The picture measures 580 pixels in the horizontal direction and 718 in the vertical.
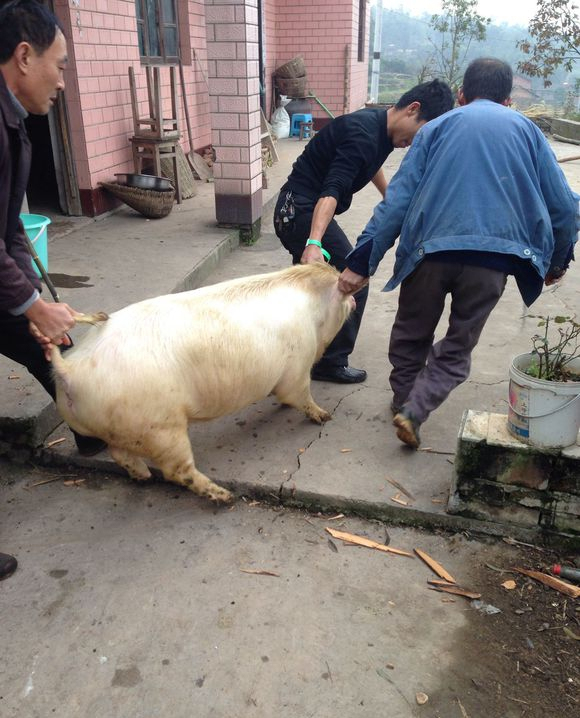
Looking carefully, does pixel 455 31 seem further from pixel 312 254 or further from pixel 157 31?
pixel 312 254

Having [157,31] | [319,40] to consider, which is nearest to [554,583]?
[157,31]

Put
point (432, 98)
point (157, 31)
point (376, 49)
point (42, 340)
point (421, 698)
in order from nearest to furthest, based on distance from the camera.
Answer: point (421, 698)
point (42, 340)
point (432, 98)
point (157, 31)
point (376, 49)

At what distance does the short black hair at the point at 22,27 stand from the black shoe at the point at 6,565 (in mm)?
1869

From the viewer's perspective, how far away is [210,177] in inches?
351

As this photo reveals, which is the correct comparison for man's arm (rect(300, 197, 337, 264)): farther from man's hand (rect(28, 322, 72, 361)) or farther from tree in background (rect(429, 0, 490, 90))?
tree in background (rect(429, 0, 490, 90))

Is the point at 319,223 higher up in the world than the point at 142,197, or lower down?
higher up

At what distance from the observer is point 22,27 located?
1.94 m

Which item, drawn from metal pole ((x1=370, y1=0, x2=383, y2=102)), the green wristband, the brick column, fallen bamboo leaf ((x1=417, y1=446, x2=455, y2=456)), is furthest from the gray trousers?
metal pole ((x1=370, y1=0, x2=383, y2=102))

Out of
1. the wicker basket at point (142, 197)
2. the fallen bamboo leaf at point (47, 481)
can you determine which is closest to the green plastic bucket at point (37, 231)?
the fallen bamboo leaf at point (47, 481)

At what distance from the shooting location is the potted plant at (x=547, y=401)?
7.48 ft

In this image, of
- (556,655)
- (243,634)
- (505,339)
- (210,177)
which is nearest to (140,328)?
(243,634)

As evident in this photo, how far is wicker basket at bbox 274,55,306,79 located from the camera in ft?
43.1

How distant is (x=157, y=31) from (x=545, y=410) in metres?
7.94

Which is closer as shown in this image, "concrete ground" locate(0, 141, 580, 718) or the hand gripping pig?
"concrete ground" locate(0, 141, 580, 718)
